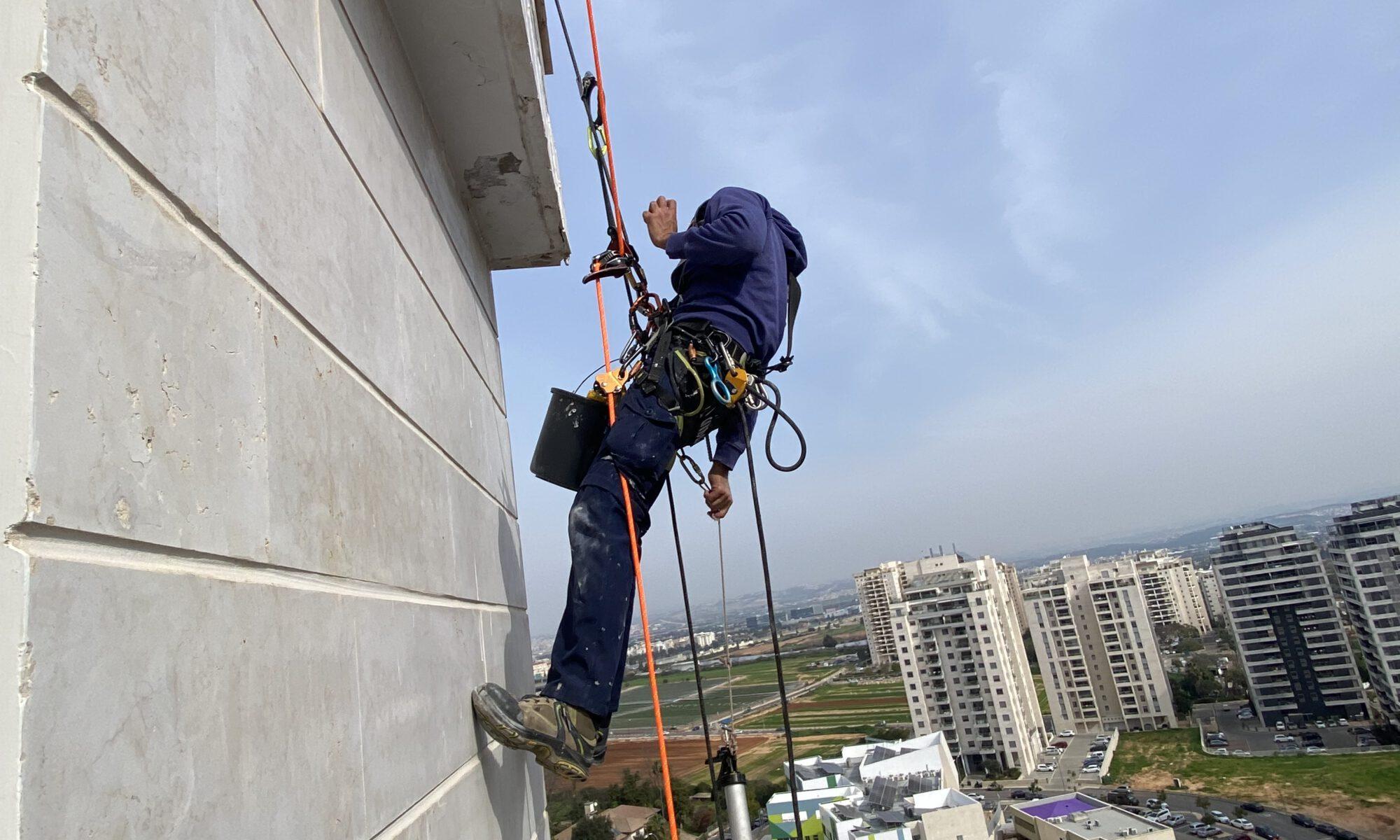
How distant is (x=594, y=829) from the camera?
14477 mm

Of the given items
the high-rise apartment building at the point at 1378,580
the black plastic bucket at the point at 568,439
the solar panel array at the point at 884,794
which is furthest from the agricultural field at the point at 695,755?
the high-rise apartment building at the point at 1378,580

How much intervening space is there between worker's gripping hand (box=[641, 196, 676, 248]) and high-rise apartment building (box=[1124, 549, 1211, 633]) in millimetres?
65221

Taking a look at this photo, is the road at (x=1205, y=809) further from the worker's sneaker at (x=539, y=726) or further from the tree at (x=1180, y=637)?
the worker's sneaker at (x=539, y=726)

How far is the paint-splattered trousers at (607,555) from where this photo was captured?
1964mm

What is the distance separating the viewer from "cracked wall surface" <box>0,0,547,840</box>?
0.53m

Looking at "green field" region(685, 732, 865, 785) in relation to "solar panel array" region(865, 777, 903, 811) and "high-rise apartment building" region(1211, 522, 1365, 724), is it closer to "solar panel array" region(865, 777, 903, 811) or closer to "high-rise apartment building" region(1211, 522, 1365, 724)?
"solar panel array" region(865, 777, 903, 811)

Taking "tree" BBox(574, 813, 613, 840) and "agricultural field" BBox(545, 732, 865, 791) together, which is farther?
"tree" BBox(574, 813, 613, 840)

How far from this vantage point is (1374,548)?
35.4m

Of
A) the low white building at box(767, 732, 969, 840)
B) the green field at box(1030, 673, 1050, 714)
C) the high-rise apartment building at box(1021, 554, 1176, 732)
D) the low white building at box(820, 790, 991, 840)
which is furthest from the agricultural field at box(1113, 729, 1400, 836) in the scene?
the low white building at box(820, 790, 991, 840)

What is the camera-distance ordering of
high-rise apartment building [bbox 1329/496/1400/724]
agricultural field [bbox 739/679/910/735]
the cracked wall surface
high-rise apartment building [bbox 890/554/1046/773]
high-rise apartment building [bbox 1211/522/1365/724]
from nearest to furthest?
1. the cracked wall surface
2. high-rise apartment building [bbox 1329/496/1400/724]
3. high-rise apartment building [bbox 890/554/1046/773]
4. high-rise apartment building [bbox 1211/522/1365/724]
5. agricultural field [bbox 739/679/910/735]

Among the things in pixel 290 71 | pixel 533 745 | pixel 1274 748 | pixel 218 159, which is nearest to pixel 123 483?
pixel 218 159

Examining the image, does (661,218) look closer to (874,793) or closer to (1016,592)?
(874,793)

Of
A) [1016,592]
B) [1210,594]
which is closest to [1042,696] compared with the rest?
[1016,592]

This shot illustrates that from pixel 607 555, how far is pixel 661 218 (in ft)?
3.68
